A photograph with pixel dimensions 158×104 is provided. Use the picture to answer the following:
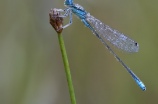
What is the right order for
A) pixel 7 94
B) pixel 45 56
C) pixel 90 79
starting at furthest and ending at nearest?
pixel 90 79 → pixel 45 56 → pixel 7 94

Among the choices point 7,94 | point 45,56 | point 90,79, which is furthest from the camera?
point 90,79

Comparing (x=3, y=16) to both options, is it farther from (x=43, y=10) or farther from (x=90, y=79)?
(x=90, y=79)

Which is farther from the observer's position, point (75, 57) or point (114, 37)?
point (75, 57)

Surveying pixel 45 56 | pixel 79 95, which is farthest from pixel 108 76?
pixel 45 56
